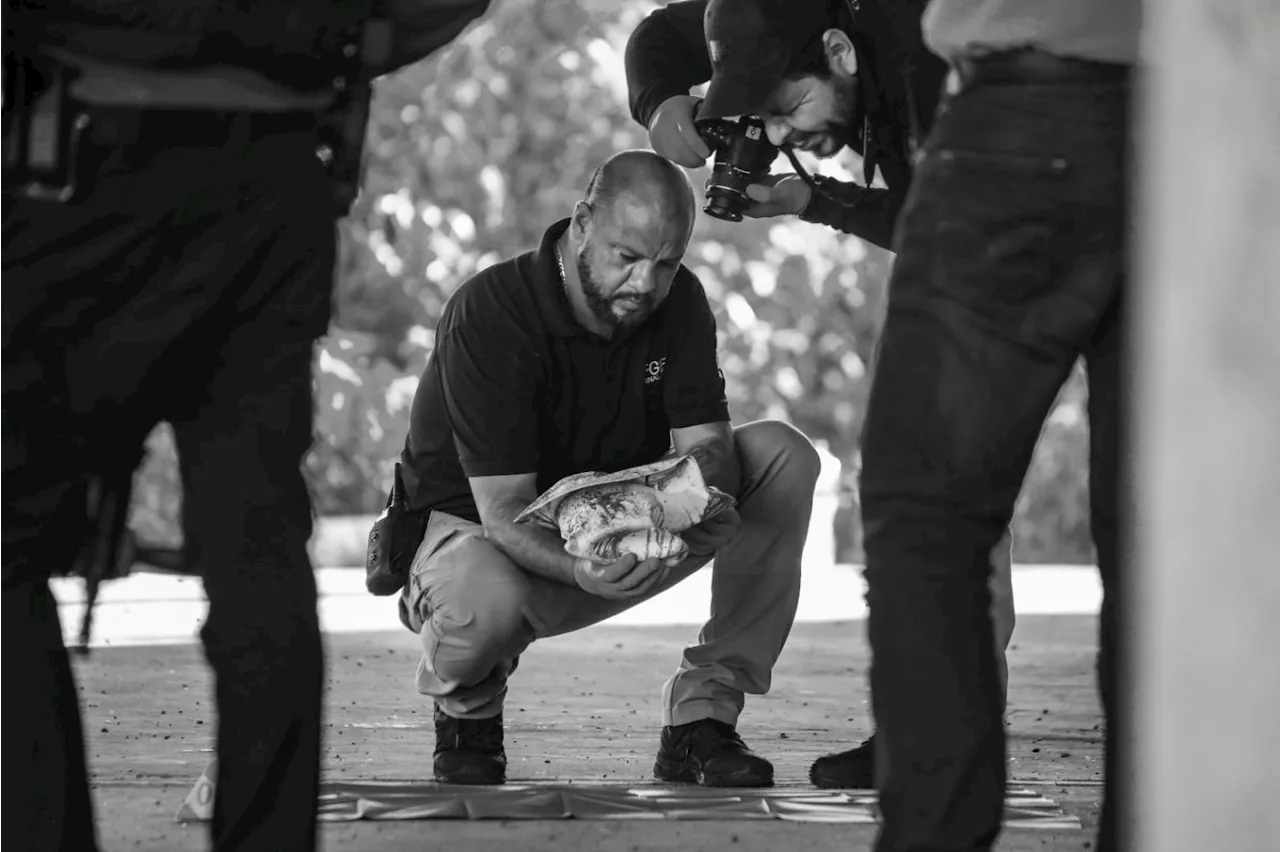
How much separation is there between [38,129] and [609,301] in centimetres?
164

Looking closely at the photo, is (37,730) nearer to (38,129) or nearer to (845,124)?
(38,129)

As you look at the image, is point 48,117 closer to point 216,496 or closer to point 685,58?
point 216,496

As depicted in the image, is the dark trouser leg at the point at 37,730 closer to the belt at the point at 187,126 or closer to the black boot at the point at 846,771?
the belt at the point at 187,126

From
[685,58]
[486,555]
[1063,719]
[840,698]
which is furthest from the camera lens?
[840,698]

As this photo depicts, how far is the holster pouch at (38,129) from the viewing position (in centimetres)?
201

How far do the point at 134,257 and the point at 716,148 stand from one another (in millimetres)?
1705

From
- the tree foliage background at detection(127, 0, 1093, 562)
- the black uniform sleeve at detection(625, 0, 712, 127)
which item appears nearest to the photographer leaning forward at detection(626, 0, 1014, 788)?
the black uniform sleeve at detection(625, 0, 712, 127)

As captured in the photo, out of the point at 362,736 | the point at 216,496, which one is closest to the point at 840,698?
the point at 362,736

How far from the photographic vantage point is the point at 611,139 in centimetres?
985

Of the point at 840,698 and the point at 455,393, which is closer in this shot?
the point at 455,393

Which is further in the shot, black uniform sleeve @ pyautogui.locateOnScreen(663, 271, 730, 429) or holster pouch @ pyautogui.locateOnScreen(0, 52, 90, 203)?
black uniform sleeve @ pyautogui.locateOnScreen(663, 271, 730, 429)

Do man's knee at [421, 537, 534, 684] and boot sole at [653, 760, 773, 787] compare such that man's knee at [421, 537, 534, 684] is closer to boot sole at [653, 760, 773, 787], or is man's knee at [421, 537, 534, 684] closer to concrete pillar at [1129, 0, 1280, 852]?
boot sole at [653, 760, 773, 787]

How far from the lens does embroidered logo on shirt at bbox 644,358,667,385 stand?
3.60 m

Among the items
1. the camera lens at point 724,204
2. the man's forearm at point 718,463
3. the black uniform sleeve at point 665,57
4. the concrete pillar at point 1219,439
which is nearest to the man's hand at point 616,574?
the man's forearm at point 718,463
